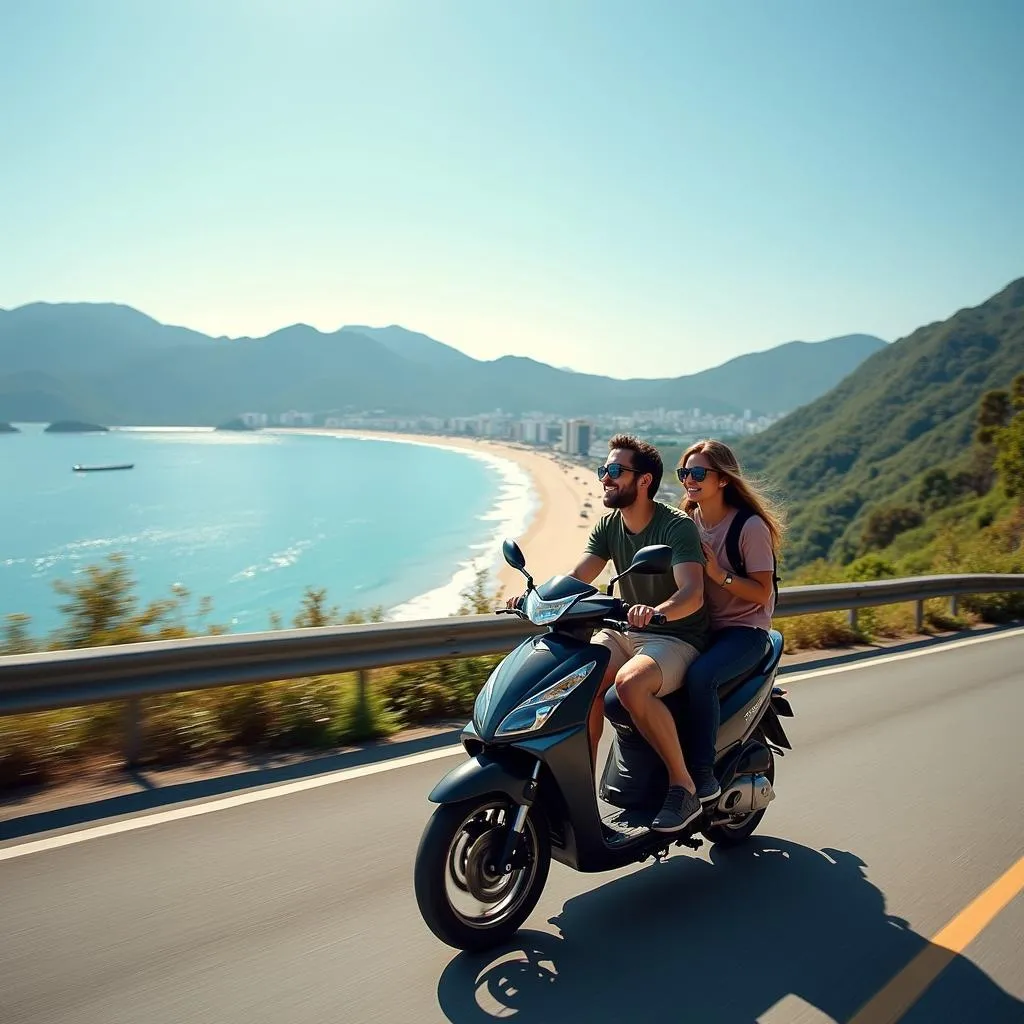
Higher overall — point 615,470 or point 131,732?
point 615,470

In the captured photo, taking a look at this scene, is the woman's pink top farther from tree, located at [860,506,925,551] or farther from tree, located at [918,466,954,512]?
tree, located at [918,466,954,512]

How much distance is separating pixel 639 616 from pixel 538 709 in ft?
1.71

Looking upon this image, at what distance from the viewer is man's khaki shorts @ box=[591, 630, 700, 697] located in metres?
3.59

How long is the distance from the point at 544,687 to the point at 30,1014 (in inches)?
75.7

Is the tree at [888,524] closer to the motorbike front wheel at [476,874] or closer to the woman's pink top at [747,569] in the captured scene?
the woman's pink top at [747,569]

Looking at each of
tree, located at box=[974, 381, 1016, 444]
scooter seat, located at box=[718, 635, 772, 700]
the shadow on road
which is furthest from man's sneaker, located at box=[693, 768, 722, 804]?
tree, located at box=[974, 381, 1016, 444]

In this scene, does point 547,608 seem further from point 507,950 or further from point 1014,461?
point 1014,461

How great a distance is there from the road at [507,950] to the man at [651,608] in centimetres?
55

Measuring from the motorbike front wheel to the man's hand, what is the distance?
0.80 metres

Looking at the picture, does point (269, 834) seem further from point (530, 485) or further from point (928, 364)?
point (928, 364)

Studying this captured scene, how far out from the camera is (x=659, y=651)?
362 cm

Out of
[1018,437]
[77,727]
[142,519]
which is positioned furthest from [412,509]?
[77,727]

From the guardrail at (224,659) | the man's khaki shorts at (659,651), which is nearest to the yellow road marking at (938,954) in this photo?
the man's khaki shorts at (659,651)

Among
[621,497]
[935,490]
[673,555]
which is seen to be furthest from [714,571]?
[935,490]
